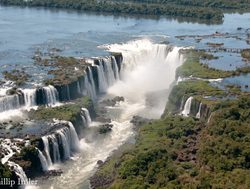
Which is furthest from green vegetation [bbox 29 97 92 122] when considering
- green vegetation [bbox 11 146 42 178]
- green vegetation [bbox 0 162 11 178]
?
green vegetation [bbox 0 162 11 178]

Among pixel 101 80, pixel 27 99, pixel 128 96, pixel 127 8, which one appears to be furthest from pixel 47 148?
pixel 127 8

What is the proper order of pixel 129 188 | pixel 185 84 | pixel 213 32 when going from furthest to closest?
pixel 213 32, pixel 185 84, pixel 129 188

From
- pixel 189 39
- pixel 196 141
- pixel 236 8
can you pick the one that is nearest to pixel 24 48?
pixel 189 39

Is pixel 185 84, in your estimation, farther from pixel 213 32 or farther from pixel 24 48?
pixel 213 32

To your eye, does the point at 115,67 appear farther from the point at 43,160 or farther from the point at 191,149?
the point at 191,149

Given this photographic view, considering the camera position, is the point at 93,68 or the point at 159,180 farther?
the point at 93,68

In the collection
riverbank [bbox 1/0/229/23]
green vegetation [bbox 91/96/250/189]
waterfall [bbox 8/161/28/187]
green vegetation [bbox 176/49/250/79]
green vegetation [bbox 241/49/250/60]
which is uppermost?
riverbank [bbox 1/0/229/23]

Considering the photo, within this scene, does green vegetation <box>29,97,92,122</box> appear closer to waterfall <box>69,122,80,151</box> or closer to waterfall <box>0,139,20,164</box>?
waterfall <box>69,122,80,151</box>
